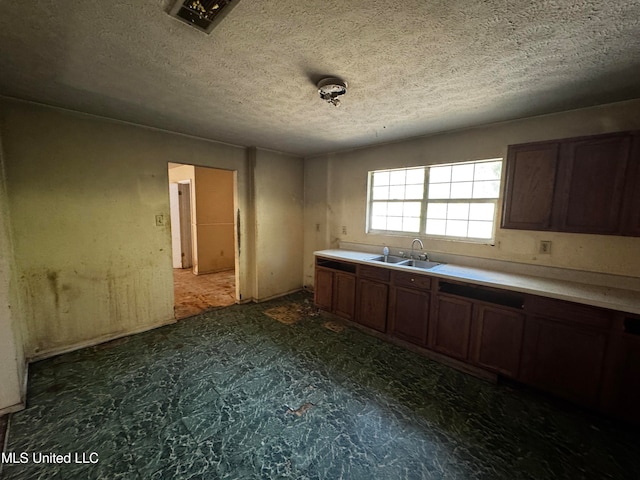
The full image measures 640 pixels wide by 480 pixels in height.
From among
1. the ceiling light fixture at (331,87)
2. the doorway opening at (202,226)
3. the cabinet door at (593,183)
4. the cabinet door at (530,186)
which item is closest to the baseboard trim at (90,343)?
the doorway opening at (202,226)

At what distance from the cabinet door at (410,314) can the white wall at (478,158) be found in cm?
79

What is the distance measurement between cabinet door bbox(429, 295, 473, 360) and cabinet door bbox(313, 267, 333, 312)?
1.41 metres

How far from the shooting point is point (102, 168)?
2.76 m

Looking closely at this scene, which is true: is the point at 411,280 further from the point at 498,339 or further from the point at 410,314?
the point at 498,339

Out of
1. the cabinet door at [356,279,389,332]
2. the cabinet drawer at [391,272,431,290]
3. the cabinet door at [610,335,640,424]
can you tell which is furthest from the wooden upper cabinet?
the cabinet door at [356,279,389,332]

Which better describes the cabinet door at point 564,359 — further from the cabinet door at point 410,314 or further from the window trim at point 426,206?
the window trim at point 426,206

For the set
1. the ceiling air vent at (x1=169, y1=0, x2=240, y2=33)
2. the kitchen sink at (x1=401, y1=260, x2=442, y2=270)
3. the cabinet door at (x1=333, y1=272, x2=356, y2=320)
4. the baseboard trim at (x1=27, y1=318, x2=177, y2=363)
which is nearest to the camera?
the ceiling air vent at (x1=169, y1=0, x2=240, y2=33)

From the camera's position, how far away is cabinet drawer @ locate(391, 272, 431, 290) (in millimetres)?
2678

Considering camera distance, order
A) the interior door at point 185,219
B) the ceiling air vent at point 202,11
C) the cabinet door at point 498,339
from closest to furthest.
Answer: the ceiling air vent at point 202,11 < the cabinet door at point 498,339 < the interior door at point 185,219

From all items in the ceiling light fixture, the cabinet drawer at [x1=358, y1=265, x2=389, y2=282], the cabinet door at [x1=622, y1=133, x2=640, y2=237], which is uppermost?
the ceiling light fixture

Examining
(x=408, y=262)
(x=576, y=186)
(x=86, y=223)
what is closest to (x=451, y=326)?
(x=408, y=262)

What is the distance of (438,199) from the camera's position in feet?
10.6

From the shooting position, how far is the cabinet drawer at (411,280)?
2678mm

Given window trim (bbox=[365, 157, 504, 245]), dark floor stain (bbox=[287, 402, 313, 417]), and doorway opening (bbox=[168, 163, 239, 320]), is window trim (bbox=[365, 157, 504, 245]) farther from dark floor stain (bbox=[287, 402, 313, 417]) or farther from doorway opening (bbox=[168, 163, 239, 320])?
doorway opening (bbox=[168, 163, 239, 320])
